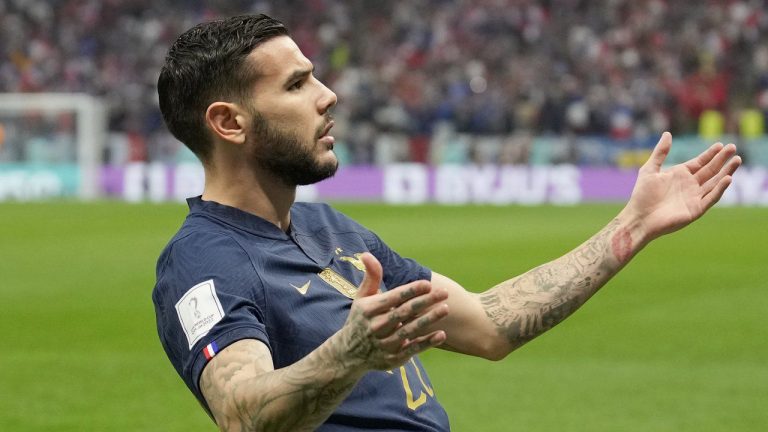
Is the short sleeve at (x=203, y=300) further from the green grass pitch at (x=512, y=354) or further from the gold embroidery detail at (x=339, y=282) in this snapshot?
the green grass pitch at (x=512, y=354)

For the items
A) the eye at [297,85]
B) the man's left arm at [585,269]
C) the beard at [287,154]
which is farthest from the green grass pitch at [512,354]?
the eye at [297,85]

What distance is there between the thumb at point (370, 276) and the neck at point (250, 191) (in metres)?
0.73

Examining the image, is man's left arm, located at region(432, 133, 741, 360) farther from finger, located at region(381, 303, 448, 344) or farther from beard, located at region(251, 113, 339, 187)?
finger, located at region(381, 303, 448, 344)

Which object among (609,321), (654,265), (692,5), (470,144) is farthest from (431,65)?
(609,321)

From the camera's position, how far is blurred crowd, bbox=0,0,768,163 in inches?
964

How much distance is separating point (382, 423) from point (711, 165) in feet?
3.97

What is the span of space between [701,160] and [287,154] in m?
1.19

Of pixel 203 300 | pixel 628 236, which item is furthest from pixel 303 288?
pixel 628 236

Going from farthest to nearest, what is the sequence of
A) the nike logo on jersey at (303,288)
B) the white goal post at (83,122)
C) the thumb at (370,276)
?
the white goal post at (83,122) < the nike logo on jersey at (303,288) < the thumb at (370,276)

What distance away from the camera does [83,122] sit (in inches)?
1016

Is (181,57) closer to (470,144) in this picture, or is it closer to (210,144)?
(210,144)

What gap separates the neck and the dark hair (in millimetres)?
148

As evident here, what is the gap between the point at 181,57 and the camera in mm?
3168

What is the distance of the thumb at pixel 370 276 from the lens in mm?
2605
